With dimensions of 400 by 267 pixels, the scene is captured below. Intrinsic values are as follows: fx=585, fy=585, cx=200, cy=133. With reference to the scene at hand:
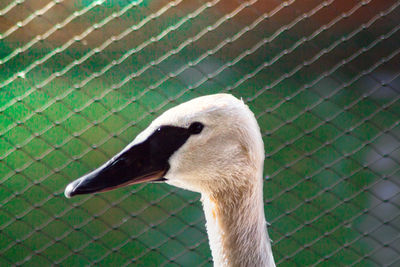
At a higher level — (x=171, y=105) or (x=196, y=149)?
(x=196, y=149)

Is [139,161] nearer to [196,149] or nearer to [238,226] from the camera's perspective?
[196,149]

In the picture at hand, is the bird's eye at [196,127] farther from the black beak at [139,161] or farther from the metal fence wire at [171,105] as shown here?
the metal fence wire at [171,105]

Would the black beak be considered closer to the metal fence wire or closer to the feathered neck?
the feathered neck

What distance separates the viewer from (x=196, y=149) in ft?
3.48

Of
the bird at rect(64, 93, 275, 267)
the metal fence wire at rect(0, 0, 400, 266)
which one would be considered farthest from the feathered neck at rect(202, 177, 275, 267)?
the metal fence wire at rect(0, 0, 400, 266)

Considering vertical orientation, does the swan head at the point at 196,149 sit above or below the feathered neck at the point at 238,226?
above

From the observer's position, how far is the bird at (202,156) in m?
1.04

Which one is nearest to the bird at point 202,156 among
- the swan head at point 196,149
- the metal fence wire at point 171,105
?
the swan head at point 196,149

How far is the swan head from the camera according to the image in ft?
3.42

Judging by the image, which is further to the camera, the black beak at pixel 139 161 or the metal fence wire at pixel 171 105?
the metal fence wire at pixel 171 105

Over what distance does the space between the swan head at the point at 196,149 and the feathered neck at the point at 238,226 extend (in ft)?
0.10

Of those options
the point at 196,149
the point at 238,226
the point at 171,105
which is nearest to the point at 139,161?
the point at 196,149

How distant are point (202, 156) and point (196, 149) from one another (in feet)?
0.05

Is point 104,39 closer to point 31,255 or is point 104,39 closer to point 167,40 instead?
point 167,40
